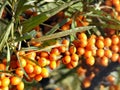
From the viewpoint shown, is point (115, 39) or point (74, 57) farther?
point (115, 39)

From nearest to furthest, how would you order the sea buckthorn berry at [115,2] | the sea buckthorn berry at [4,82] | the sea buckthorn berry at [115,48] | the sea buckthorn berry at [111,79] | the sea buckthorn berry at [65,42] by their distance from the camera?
the sea buckthorn berry at [4,82] < the sea buckthorn berry at [65,42] < the sea buckthorn berry at [115,48] < the sea buckthorn berry at [115,2] < the sea buckthorn berry at [111,79]

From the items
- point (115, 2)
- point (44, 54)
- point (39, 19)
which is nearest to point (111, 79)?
point (115, 2)

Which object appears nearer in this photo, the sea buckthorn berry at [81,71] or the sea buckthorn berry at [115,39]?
the sea buckthorn berry at [115,39]

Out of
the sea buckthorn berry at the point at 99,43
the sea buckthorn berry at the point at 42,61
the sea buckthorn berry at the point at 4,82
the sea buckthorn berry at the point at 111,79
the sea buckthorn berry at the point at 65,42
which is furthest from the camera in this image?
the sea buckthorn berry at the point at 111,79

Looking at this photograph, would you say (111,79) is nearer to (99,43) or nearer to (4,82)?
(99,43)

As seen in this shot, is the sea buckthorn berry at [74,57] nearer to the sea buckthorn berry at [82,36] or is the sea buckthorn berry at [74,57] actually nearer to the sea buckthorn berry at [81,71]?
the sea buckthorn berry at [82,36]

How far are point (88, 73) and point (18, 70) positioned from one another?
47.1 inches

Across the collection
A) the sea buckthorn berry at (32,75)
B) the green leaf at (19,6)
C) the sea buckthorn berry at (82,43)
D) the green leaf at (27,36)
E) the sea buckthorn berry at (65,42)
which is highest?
the green leaf at (19,6)

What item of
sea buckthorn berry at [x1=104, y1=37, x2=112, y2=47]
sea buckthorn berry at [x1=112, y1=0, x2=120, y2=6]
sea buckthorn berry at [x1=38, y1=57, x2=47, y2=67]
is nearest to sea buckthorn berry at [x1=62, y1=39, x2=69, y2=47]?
sea buckthorn berry at [x1=38, y1=57, x2=47, y2=67]

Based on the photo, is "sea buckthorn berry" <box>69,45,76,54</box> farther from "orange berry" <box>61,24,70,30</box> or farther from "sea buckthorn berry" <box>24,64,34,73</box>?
"sea buckthorn berry" <box>24,64,34,73</box>

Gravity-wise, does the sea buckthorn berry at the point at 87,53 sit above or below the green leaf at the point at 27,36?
below

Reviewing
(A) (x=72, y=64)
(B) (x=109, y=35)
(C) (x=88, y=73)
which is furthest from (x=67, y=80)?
(A) (x=72, y=64)

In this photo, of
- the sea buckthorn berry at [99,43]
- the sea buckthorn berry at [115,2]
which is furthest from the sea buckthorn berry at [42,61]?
the sea buckthorn berry at [115,2]

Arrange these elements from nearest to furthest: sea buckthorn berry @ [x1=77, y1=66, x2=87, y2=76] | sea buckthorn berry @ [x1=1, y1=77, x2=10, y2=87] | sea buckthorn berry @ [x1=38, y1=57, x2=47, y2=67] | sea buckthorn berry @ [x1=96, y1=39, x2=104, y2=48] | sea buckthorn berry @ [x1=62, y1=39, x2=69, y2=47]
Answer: sea buckthorn berry @ [x1=1, y1=77, x2=10, y2=87]
sea buckthorn berry @ [x1=38, y1=57, x2=47, y2=67]
sea buckthorn berry @ [x1=62, y1=39, x2=69, y2=47]
sea buckthorn berry @ [x1=96, y1=39, x2=104, y2=48]
sea buckthorn berry @ [x1=77, y1=66, x2=87, y2=76]
